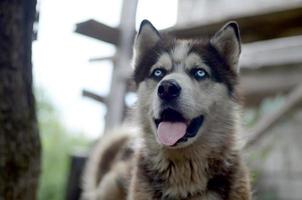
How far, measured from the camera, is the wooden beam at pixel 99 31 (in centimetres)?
402

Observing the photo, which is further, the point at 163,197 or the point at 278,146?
the point at 278,146

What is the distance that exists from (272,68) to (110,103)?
1.63m

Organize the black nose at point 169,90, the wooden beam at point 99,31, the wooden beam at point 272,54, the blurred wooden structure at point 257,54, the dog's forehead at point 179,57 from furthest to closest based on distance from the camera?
the wooden beam at point 272,54
the wooden beam at point 99,31
the blurred wooden structure at point 257,54
the dog's forehead at point 179,57
the black nose at point 169,90

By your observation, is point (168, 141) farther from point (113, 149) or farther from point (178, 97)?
point (113, 149)

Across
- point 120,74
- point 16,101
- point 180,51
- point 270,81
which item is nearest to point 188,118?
point 180,51

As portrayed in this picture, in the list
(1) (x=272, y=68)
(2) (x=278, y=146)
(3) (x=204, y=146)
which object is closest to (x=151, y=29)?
(3) (x=204, y=146)

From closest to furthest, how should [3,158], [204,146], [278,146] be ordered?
1. [3,158]
2. [204,146]
3. [278,146]

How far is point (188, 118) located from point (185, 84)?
0.16 meters

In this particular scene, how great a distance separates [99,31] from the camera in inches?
168

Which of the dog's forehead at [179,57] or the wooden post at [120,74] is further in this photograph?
the wooden post at [120,74]

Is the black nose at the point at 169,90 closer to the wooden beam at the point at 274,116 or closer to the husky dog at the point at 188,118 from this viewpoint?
the husky dog at the point at 188,118

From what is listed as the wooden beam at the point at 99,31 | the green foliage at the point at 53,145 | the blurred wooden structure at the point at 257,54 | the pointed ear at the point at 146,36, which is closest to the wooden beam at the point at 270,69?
the blurred wooden structure at the point at 257,54

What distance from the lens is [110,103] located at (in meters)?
4.66

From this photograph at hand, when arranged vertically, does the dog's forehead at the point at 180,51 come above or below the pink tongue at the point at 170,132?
above
